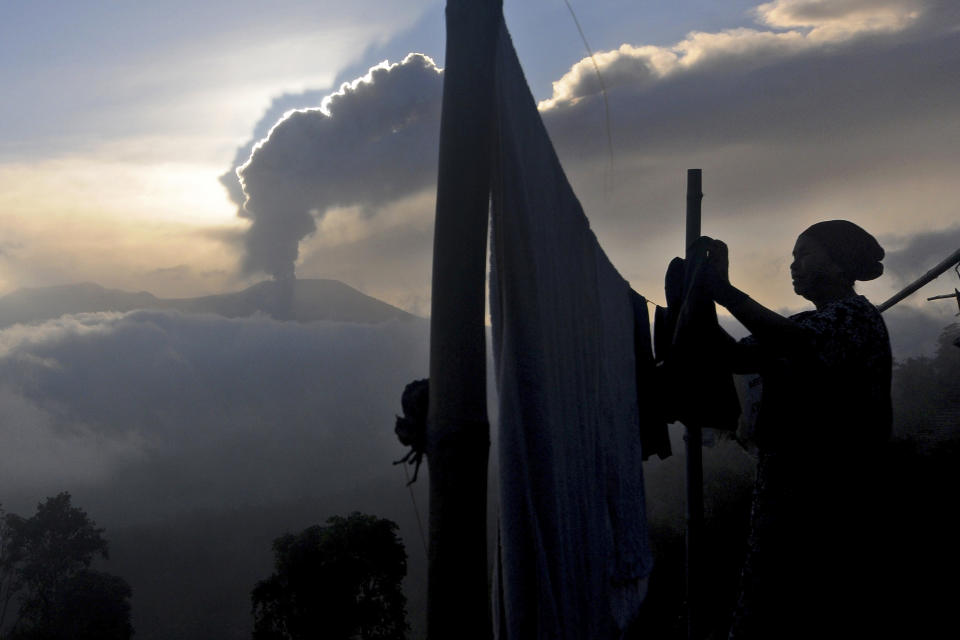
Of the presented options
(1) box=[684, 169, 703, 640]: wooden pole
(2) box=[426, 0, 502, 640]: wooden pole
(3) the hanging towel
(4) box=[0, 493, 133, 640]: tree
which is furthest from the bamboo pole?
(4) box=[0, 493, 133, 640]: tree

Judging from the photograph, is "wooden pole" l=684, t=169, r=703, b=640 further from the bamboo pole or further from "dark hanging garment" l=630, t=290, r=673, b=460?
the bamboo pole

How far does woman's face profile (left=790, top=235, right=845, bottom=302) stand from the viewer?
3.31 metres

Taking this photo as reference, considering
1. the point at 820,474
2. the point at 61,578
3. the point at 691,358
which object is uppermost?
the point at 691,358

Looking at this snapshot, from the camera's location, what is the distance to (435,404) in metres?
2.32

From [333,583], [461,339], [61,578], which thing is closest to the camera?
[461,339]

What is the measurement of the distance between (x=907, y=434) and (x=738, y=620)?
132ft

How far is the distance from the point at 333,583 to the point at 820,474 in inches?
2018

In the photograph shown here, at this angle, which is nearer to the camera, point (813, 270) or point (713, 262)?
point (713, 262)

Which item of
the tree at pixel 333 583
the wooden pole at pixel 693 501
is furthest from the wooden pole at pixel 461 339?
the tree at pixel 333 583

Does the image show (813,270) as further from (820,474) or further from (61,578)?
(61,578)

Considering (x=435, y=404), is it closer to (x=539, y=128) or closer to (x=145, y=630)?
(x=539, y=128)

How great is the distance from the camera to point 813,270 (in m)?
3.33

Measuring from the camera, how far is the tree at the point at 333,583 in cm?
4947

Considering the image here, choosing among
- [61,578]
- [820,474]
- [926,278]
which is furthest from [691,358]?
[61,578]
